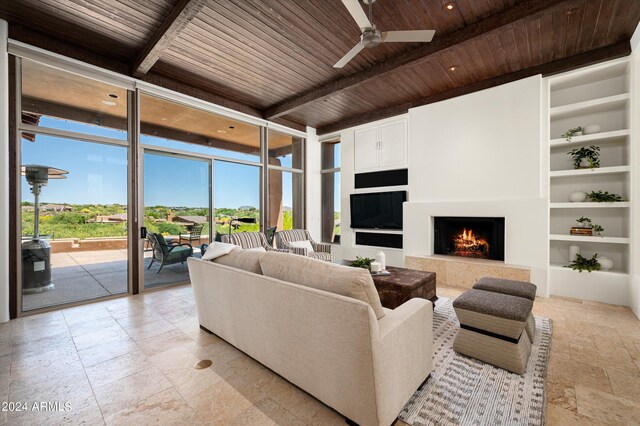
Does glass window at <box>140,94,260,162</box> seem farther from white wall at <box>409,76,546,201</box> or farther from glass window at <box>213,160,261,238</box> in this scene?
white wall at <box>409,76,546,201</box>

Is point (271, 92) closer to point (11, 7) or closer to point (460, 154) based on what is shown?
point (11, 7)

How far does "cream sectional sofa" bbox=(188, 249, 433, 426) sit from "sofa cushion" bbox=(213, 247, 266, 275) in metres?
0.01

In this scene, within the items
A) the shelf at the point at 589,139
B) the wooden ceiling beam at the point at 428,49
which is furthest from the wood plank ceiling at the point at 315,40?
the shelf at the point at 589,139

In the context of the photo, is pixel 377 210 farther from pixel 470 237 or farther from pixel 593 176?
pixel 593 176

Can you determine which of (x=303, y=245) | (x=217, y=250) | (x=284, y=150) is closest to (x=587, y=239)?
(x=303, y=245)

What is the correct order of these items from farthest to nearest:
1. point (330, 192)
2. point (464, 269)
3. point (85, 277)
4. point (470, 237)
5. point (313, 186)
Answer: point (330, 192)
point (313, 186)
point (470, 237)
point (464, 269)
point (85, 277)

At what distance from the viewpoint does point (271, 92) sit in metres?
4.95

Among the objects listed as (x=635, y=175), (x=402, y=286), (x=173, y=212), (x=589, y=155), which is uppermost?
(x=589, y=155)

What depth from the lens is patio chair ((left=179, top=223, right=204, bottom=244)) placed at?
15.5ft

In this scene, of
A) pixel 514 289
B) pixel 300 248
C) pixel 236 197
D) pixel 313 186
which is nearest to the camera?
pixel 514 289

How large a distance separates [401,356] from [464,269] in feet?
10.6

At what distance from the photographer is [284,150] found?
6480 mm

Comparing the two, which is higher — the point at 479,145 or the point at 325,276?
the point at 479,145

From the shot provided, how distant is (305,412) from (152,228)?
3728 mm
